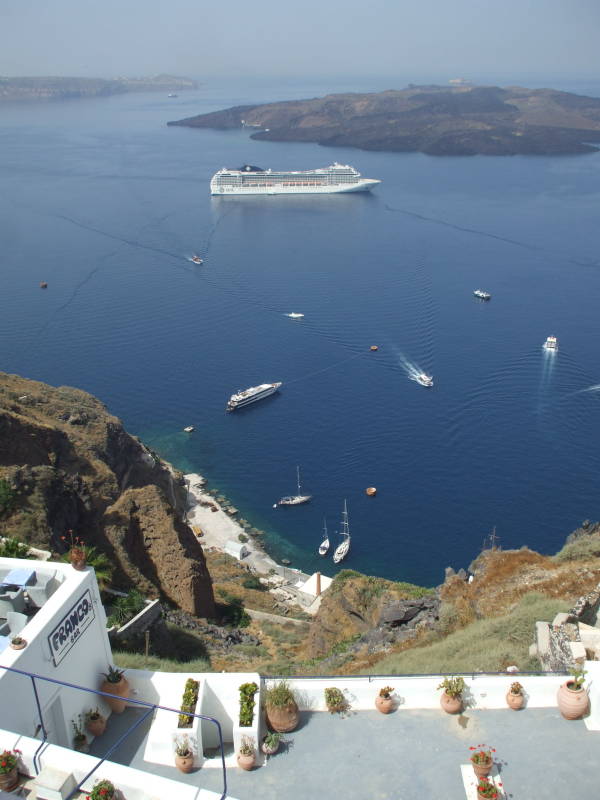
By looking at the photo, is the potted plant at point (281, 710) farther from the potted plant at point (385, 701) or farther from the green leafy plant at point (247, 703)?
the potted plant at point (385, 701)

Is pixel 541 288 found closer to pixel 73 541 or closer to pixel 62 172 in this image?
pixel 73 541

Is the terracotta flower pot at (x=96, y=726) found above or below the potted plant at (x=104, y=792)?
below

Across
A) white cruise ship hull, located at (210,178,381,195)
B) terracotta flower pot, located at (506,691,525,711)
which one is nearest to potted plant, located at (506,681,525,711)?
terracotta flower pot, located at (506,691,525,711)

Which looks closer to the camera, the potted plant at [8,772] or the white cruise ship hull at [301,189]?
the potted plant at [8,772]

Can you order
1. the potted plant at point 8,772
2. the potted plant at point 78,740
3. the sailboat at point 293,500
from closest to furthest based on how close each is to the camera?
the potted plant at point 8,772, the potted plant at point 78,740, the sailboat at point 293,500

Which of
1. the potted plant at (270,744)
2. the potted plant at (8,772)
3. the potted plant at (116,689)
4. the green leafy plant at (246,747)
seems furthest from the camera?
the potted plant at (116,689)

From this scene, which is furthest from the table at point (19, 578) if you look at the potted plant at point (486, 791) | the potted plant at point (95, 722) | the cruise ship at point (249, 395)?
the cruise ship at point (249, 395)

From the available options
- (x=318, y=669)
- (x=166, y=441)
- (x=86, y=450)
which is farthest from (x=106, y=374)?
(x=318, y=669)

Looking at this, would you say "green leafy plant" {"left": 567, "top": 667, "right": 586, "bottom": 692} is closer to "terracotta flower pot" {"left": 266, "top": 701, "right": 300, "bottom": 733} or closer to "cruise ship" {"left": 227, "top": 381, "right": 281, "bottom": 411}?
"terracotta flower pot" {"left": 266, "top": 701, "right": 300, "bottom": 733}

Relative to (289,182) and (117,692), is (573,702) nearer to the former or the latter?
(117,692)
